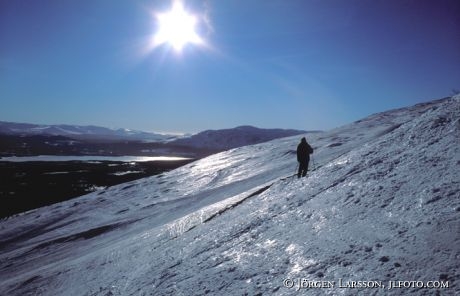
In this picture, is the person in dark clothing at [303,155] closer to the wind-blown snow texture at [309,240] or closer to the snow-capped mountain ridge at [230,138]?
the wind-blown snow texture at [309,240]

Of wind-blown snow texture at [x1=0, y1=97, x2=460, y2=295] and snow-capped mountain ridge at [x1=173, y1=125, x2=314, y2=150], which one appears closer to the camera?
wind-blown snow texture at [x1=0, y1=97, x2=460, y2=295]

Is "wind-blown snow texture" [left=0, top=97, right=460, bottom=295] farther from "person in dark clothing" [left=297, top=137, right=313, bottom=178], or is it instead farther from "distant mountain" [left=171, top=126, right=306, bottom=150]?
"distant mountain" [left=171, top=126, right=306, bottom=150]

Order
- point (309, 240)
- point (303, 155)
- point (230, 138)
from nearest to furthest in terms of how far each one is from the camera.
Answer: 1. point (309, 240)
2. point (303, 155)
3. point (230, 138)

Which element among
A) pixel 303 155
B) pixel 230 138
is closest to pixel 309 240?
pixel 303 155

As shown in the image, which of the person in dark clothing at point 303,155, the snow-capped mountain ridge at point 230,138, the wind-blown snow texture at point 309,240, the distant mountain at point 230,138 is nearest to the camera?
the wind-blown snow texture at point 309,240

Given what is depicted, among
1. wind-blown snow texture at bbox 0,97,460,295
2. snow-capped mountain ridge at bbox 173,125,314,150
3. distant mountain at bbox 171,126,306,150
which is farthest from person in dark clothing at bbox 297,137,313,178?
distant mountain at bbox 171,126,306,150

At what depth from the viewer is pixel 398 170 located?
31.8 ft

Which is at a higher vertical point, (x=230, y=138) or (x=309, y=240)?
(x=230, y=138)

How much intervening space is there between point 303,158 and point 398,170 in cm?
646

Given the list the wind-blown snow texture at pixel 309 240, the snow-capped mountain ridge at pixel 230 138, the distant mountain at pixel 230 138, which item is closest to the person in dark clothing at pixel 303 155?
the wind-blown snow texture at pixel 309 240

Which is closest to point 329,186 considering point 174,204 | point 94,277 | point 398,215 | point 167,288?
point 398,215

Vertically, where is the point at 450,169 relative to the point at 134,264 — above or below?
above

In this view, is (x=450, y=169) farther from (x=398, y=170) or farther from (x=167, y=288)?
(x=167, y=288)

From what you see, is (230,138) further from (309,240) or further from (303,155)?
(309,240)
